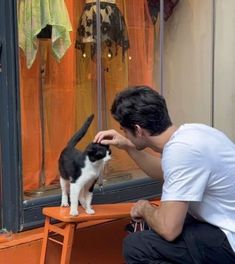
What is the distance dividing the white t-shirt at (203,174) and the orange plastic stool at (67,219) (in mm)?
527

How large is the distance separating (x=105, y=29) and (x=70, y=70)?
38cm

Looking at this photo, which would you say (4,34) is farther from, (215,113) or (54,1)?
(215,113)

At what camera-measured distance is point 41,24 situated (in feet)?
10.4

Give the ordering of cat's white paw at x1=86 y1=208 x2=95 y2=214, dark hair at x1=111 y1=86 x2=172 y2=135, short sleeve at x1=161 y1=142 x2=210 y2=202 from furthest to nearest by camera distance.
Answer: cat's white paw at x1=86 y1=208 x2=95 y2=214 < dark hair at x1=111 y1=86 x2=172 y2=135 < short sleeve at x1=161 y1=142 x2=210 y2=202

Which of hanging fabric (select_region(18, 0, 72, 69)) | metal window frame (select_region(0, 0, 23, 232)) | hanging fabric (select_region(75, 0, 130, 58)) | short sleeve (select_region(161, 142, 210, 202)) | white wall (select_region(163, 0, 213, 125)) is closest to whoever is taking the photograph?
short sleeve (select_region(161, 142, 210, 202))

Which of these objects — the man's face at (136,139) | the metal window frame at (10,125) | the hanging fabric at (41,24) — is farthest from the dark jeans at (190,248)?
the hanging fabric at (41,24)

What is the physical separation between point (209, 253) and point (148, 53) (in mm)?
2018

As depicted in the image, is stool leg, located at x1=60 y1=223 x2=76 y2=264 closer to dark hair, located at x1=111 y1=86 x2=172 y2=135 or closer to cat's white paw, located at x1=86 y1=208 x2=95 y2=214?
cat's white paw, located at x1=86 y1=208 x2=95 y2=214

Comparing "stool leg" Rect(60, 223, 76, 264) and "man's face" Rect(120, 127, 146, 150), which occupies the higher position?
"man's face" Rect(120, 127, 146, 150)

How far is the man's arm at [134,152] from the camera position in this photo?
2.63 m

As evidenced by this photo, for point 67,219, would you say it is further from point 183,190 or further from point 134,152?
point 183,190

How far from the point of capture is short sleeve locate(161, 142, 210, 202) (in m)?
2.16

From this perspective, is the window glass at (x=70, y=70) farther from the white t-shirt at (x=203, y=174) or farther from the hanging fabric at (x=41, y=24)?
the white t-shirt at (x=203, y=174)

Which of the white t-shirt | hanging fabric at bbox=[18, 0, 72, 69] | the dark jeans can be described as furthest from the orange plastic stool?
hanging fabric at bbox=[18, 0, 72, 69]
